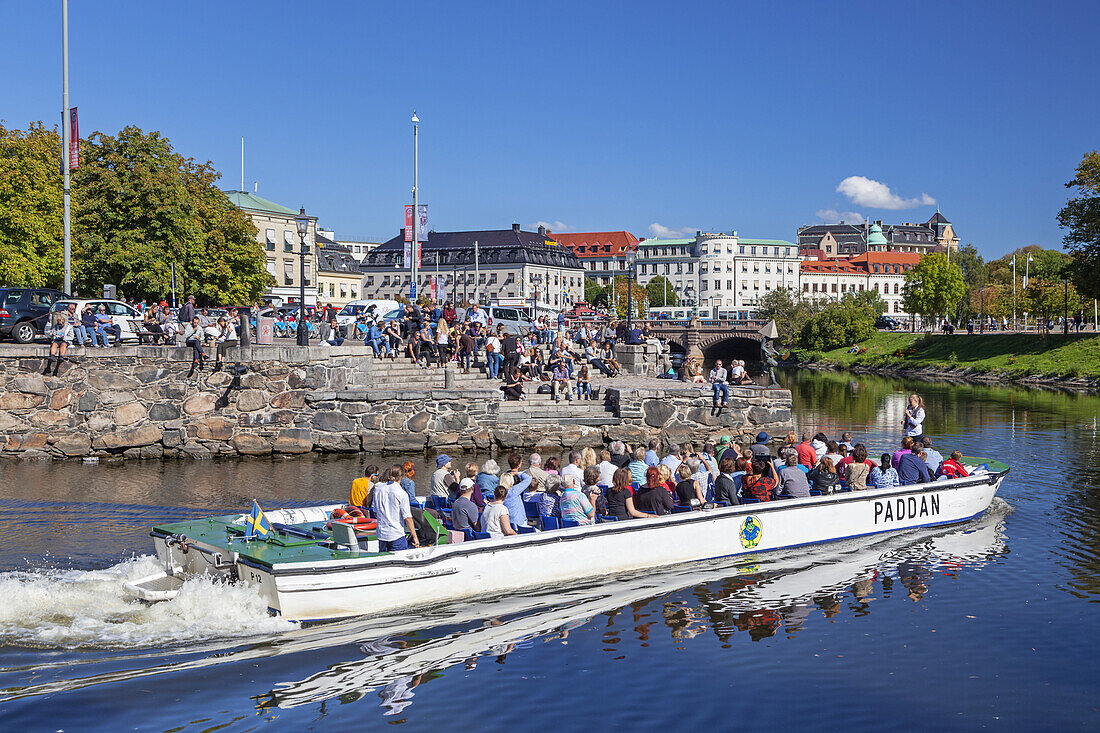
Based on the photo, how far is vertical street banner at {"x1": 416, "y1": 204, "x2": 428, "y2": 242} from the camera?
40594mm

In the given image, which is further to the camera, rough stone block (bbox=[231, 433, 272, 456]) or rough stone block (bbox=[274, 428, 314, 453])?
rough stone block (bbox=[274, 428, 314, 453])

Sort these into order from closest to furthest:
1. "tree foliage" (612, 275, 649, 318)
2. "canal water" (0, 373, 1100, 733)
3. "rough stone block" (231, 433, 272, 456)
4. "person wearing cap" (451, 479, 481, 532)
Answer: "canal water" (0, 373, 1100, 733) → "person wearing cap" (451, 479, 481, 532) → "rough stone block" (231, 433, 272, 456) → "tree foliage" (612, 275, 649, 318)

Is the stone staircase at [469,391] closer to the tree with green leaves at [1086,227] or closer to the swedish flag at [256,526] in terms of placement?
the swedish flag at [256,526]

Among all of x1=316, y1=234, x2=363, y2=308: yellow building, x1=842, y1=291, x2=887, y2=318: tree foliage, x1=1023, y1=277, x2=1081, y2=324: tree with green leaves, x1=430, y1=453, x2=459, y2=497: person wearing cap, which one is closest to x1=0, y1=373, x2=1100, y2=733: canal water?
x1=430, y1=453, x2=459, y2=497: person wearing cap

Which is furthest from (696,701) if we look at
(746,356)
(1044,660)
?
(746,356)

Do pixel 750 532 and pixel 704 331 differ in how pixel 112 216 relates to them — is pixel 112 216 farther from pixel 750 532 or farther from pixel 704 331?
pixel 704 331

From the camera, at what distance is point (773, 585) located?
1380 cm

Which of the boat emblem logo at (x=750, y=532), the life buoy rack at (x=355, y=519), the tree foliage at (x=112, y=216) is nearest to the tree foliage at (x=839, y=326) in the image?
the tree foliage at (x=112, y=216)

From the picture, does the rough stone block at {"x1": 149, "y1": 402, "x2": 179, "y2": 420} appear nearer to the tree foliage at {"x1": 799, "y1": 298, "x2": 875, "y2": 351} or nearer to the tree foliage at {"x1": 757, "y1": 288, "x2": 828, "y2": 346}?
the tree foliage at {"x1": 799, "y1": 298, "x2": 875, "y2": 351}

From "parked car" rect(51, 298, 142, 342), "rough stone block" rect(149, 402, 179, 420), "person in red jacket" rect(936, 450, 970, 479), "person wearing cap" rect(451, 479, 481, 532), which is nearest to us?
"person wearing cap" rect(451, 479, 481, 532)

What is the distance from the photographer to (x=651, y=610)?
12508mm

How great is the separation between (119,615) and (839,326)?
3309 inches

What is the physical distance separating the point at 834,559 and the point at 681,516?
287cm

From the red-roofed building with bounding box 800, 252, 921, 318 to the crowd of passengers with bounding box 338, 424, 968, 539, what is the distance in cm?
14497
